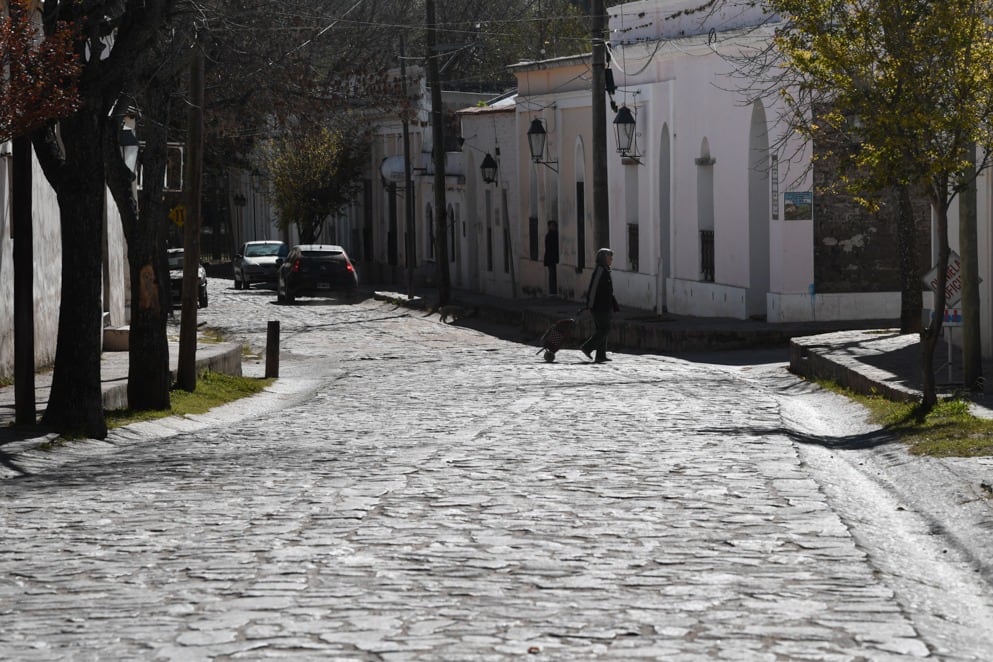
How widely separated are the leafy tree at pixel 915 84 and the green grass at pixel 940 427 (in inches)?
11.4

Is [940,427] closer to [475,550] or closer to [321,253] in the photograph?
[475,550]

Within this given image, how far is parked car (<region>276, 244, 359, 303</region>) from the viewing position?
150ft

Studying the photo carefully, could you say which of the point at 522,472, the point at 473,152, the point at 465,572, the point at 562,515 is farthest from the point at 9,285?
the point at 473,152

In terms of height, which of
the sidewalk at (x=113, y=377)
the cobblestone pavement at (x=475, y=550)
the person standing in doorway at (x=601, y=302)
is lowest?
the cobblestone pavement at (x=475, y=550)

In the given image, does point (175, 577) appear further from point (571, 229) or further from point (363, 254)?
point (363, 254)

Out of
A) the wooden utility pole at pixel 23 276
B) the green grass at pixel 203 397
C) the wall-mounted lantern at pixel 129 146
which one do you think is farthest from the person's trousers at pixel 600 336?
the wooden utility pole at pixel 23 276

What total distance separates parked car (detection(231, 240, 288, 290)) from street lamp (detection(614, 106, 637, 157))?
23.8 metres

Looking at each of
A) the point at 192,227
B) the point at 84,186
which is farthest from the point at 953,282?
the point at 192,227

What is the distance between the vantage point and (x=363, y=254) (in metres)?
64.3

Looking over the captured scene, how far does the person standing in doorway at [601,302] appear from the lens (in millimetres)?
24188

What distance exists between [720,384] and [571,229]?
823 inches

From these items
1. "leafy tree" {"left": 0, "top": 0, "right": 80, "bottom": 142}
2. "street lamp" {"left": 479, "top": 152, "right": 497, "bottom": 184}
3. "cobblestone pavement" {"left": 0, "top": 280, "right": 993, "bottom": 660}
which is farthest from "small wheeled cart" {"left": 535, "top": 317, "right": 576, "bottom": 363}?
"street lamp" {"left": 479, "top": 152, "right": 497, "bottom": 184}

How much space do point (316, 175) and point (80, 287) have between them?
153 ft

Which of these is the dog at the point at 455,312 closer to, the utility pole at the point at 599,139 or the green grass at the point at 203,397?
the utility pole at the point at 599,139
